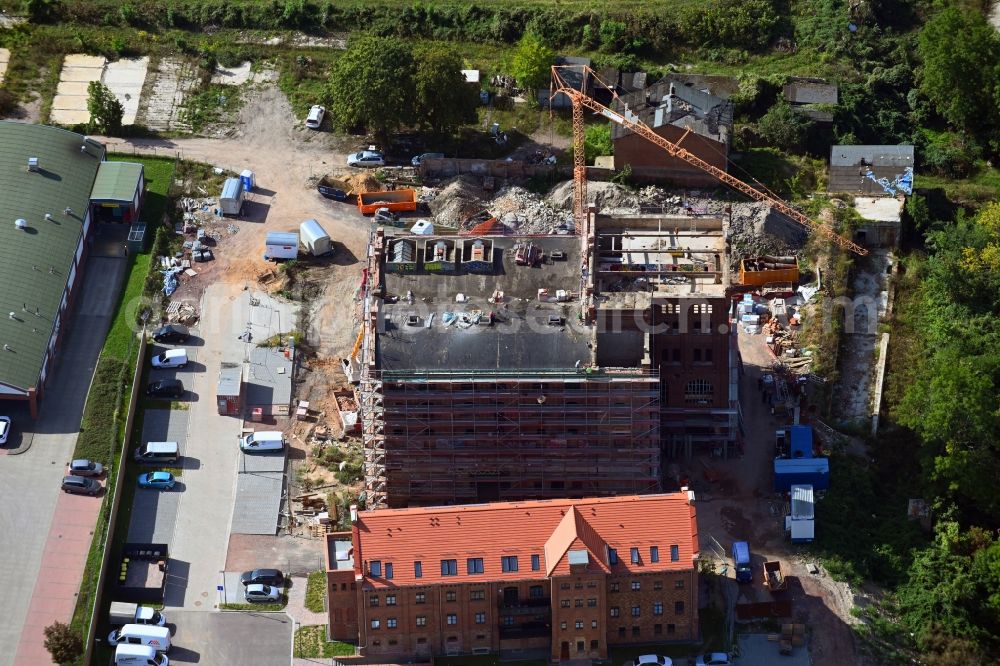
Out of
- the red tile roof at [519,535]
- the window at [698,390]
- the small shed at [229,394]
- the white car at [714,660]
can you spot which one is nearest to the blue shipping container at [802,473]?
the window at [698,390]

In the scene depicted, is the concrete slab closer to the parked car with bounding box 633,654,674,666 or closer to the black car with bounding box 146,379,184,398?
the black car with bounding box 146,379,184,398

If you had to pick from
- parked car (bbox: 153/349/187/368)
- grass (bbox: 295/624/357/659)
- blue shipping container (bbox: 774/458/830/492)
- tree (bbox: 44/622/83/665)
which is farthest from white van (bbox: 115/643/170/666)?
blue shipping container (bbox: 774/458/830/492)

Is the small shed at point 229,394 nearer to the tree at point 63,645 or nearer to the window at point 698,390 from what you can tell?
the tree at point 63,645

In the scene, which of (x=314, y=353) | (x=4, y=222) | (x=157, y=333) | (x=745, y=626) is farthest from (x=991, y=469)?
(x=4, y=222)

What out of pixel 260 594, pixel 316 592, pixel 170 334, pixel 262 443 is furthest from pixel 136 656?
pixel 170 334

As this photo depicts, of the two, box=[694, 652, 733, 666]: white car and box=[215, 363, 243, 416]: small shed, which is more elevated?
box=[215, 363, 243, 416]: small shed

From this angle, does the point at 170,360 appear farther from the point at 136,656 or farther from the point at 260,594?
the point at 136,656

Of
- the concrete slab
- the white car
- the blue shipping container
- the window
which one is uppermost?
the window
